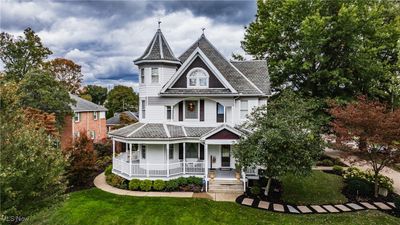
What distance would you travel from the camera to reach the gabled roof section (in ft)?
71.5

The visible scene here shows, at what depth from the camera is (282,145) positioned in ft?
52.5

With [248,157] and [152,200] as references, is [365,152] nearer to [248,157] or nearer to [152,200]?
[248,157]

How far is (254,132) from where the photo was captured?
1714 centimetres

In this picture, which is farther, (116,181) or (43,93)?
(43,93)

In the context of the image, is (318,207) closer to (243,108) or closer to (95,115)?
(243,108)

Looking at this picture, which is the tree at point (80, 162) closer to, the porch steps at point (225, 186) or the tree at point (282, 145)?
the porch steps at point (225, 186)

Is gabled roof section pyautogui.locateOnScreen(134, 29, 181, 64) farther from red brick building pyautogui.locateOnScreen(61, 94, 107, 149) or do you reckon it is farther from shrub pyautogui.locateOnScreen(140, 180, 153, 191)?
red brick building pyautogui.locateOnScreen(61, 94, 107, 149)

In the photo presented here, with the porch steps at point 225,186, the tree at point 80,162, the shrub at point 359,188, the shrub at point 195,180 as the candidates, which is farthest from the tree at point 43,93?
the shrub at point 359,188

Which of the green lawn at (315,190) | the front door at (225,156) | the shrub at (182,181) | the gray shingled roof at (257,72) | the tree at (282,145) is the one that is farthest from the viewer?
the gray shingled roof at (257,72)

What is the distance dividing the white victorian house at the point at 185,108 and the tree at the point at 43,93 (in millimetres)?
7803

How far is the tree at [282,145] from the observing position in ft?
52.1

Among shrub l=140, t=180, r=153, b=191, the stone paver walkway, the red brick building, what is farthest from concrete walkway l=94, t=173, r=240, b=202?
the red brick building

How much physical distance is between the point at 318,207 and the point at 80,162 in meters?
16.8

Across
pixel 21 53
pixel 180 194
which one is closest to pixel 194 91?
pixel 180 194
